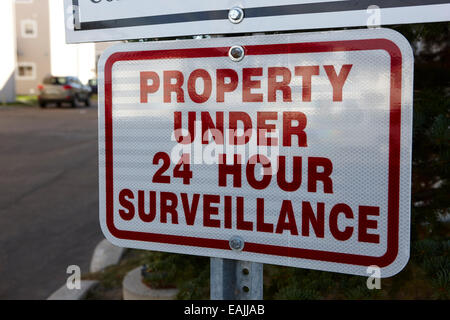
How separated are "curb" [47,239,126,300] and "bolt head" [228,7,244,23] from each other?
3.59 m

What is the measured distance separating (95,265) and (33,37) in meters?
36.7

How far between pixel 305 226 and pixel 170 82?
48 centimetres

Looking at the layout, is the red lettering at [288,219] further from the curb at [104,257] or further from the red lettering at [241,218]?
the curb at [104,257]

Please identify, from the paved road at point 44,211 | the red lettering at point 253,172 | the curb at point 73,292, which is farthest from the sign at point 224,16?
the paved road at point 44,211

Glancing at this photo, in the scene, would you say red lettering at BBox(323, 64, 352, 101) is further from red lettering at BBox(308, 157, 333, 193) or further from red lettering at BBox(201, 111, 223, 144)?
red lettering at BBox(201, 111, 223, 144)

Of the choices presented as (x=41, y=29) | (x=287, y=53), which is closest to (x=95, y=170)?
(x=287, y=53)

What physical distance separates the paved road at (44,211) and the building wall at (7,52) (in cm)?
1776

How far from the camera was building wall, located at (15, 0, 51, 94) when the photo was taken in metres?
38.0

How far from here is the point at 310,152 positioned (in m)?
1.17

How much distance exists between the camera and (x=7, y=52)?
2952cm

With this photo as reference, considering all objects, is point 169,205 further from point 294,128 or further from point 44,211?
point 44,211

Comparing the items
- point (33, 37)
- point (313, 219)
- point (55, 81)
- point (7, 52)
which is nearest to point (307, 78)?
point (313, 219)

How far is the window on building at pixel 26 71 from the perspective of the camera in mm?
38562

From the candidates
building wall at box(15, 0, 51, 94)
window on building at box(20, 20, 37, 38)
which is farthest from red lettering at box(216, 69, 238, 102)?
window on building at box(20, 20, 37, 38)
